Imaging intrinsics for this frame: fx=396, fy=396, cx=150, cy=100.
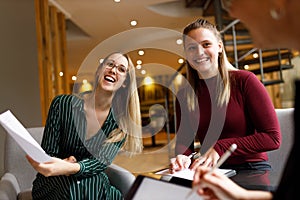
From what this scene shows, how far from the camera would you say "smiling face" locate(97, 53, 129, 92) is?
5.23ft

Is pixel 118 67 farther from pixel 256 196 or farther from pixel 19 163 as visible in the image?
pixel 256 196

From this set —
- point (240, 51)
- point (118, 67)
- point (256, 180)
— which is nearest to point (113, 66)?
point (118, 67)

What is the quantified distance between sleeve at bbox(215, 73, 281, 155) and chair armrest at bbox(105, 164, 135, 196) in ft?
1.84

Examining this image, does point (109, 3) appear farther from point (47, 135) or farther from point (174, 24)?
point (47, 135)

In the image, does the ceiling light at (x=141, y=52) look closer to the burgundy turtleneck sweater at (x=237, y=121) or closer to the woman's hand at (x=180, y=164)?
the burgundy turtleneck sweater at (x=237, y=121)

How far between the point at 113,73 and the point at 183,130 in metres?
0.38

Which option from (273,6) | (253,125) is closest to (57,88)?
(253,125)

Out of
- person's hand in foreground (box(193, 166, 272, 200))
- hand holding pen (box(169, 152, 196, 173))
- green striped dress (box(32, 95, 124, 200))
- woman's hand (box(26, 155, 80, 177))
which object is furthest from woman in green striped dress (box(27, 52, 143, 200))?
person's hand in foreground (box(193, 166, 272, 200))

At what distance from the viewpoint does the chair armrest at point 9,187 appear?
168 centimetres

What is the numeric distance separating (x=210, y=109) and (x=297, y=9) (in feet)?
3.78

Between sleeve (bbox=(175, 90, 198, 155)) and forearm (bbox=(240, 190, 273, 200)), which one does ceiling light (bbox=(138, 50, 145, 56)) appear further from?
forearm (bbox=(240, 190, 273, 200))

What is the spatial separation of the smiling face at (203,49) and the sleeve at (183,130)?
0.61ft

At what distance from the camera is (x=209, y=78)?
163 centimetres

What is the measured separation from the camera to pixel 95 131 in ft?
5.34
